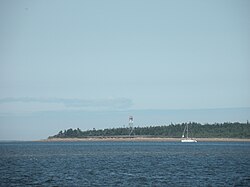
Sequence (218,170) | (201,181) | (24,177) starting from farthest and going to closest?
(218,170)
(24,177)
(201,181)

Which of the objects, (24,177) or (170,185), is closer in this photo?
(170,185)

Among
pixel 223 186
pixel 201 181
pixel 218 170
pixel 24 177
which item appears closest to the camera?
pixel 223 186

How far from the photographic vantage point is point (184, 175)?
187ft

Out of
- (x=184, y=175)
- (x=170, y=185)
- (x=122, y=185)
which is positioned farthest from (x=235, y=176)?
(x=122, y=185)

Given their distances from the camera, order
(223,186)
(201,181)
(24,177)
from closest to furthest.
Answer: (223,186)
(201,181)
(24,177)

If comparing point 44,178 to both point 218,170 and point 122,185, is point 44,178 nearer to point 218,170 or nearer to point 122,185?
point 122,185

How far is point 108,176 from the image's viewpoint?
5591 centimetres

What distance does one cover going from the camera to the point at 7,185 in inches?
1849

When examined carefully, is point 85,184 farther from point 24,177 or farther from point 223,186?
point 223,186

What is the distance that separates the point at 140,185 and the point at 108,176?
898 cm

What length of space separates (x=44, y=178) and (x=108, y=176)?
22.7 feet

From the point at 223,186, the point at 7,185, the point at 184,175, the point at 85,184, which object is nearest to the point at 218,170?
the point at 184,175

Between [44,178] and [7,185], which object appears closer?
[7,185]

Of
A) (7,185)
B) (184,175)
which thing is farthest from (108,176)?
(7,185)
